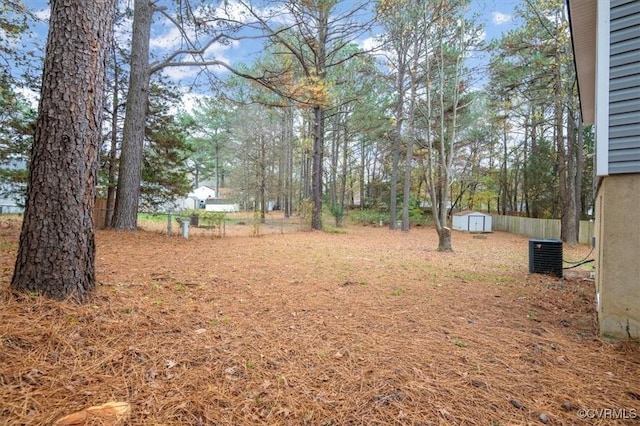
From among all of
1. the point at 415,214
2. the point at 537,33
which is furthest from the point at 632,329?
the point at 415,214

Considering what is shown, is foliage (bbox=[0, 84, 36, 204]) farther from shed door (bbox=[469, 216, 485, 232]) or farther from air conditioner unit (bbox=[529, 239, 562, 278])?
shed door (bbox=[469, 216, 485, 232])

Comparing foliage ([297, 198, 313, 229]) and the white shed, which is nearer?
foliage ([297, 198, 313, 229])

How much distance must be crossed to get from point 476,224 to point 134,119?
1791 centimetres

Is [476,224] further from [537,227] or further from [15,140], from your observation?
[15,140]

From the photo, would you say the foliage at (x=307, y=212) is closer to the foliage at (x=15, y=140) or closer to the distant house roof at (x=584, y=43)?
the foliage at (x=15, y=140)

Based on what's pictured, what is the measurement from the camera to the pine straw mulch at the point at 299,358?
1.57 metres

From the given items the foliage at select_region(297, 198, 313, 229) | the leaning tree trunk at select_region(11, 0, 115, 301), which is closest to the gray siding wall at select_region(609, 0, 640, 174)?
the leaning tree trunk at select_region(11, 0, 115, 301)

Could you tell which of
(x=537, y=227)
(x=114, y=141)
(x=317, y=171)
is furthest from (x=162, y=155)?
(x=537, y=227)

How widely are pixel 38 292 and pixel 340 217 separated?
15.9 metres

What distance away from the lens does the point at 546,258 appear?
19.2 feet

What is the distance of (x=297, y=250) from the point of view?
24.8ft

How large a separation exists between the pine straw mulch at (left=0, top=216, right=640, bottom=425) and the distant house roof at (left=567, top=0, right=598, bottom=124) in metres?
3.45

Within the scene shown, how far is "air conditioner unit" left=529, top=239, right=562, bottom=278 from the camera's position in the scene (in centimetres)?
578

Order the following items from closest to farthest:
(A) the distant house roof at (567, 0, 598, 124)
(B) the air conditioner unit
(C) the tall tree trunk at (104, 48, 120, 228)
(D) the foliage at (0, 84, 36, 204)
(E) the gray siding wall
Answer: (E) the gray siding wall → (A) the distant house roof at (567, 0, 598, 124) → (B) the air conditioner unit → (D) the foliage at (0, 84, 36, 204) → (C) the tall tree trunk at (104, 48, 120, 228)
